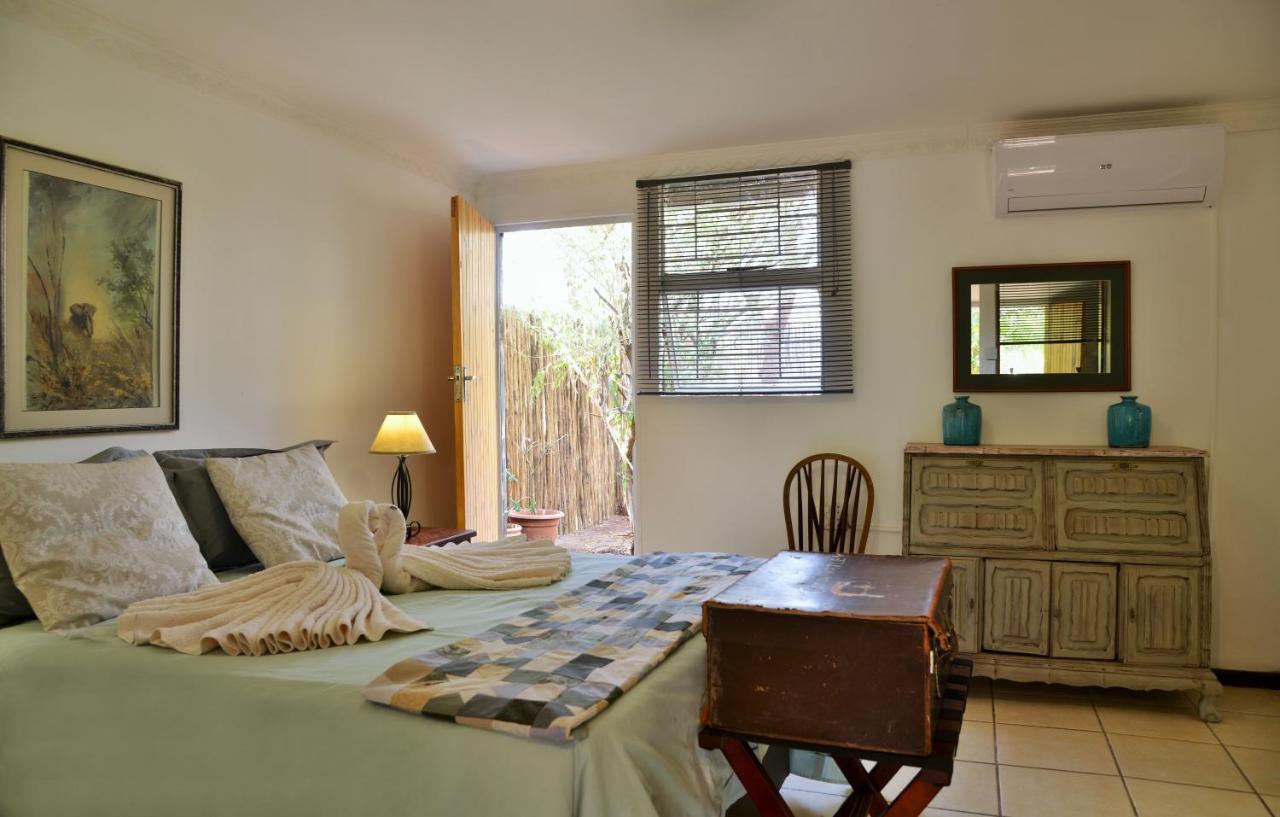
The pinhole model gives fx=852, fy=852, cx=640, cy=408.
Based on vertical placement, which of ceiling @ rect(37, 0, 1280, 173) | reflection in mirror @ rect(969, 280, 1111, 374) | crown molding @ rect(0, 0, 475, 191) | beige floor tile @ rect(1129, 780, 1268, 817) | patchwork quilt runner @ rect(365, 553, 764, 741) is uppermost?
ceiling @ rect(37, 0, 1280, 173)

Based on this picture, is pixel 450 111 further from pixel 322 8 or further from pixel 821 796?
pixel 821 796

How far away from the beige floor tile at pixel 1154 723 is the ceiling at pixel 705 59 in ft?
8.31

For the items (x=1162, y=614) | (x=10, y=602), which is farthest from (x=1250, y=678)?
(x=10, y=602)

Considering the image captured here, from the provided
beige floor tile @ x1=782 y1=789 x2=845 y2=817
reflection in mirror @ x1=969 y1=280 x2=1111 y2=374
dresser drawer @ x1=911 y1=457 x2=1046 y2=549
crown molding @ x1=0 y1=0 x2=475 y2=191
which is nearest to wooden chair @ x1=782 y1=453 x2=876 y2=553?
dresser drawer @ x1=911 y1=457 x2=1046 y2=549

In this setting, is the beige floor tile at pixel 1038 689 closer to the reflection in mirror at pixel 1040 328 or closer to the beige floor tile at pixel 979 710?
the beige floor tile at pixel 979 710

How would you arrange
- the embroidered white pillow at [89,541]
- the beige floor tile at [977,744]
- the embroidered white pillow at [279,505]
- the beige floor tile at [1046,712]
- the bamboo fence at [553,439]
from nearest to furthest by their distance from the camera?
1. the embroidered white pillow at [89,541]
2. the embroidered white pillow at [279,505]
3. the beige floor tile at [977,744]
4. the beige floor tile at [1046,712]
5. the bamboo fence at [553,439]

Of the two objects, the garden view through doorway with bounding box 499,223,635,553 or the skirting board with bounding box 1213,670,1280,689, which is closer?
the skirting board with bounding box 1213,670,1280,689

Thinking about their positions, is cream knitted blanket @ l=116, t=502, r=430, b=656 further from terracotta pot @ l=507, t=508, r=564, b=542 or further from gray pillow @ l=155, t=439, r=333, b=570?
terracotta pot @ l=507, t=508, r=564, b=542

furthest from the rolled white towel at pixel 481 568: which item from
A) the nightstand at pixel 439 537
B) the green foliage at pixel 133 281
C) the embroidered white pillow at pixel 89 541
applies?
the green foliage at pixel 133 281

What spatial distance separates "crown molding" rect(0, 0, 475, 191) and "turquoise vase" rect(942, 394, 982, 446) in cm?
285

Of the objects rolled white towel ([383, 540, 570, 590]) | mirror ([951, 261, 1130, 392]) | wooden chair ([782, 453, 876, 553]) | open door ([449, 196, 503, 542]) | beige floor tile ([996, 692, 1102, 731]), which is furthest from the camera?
open door ([449, 196, 503, 542])

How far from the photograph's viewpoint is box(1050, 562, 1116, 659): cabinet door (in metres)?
3.46

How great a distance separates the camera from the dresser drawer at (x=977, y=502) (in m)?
3.59

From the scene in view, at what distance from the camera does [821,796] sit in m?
2.72
